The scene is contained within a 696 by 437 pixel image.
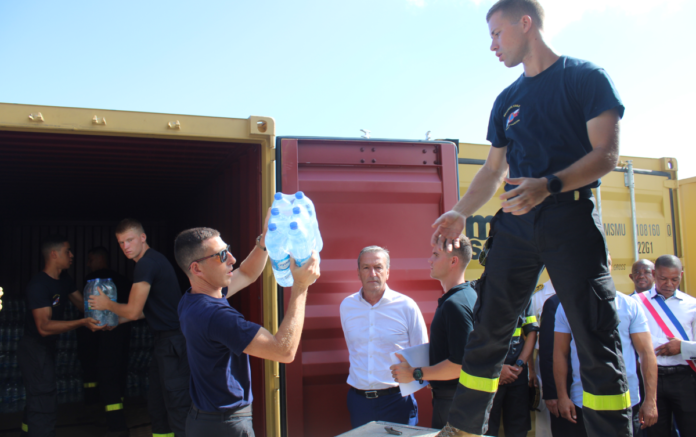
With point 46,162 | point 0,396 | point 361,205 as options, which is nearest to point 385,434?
point 361,205

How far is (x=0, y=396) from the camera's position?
205 inches

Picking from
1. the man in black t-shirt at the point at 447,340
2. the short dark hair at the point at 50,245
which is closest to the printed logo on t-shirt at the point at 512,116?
the man in black t-shirt at the point at 447,340

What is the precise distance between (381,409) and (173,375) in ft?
4.96

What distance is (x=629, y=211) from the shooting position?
17.0 ft

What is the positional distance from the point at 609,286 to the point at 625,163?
4281 mm

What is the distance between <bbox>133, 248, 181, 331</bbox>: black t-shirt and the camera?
11.5 ft

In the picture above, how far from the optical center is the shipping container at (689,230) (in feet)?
18.3

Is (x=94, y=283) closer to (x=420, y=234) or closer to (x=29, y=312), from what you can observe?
(x=29, y=312)

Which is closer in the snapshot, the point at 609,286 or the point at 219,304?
the point at 609,286

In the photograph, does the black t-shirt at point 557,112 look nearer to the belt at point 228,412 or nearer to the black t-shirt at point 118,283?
the belt at point 228,412

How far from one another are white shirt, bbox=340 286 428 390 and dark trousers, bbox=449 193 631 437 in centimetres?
124

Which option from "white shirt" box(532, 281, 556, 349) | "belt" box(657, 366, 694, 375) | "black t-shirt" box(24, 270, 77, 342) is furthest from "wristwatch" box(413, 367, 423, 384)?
"black t-shirt" box(24, 270, 77, 342)

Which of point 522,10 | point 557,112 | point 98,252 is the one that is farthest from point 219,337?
point 98,252

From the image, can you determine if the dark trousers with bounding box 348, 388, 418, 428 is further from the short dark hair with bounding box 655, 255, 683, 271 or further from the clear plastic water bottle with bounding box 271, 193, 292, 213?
the short dark hair with bounding box 655, 255, 683, 271
